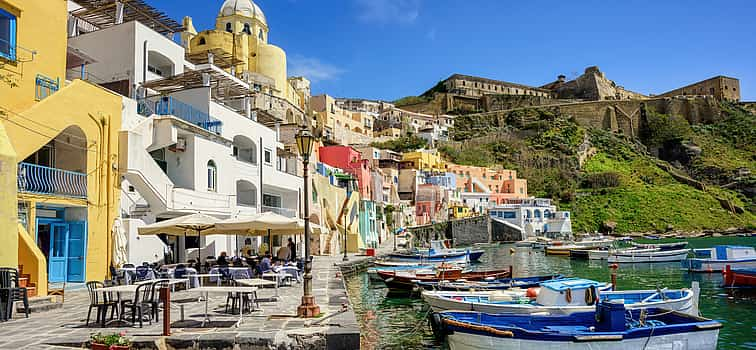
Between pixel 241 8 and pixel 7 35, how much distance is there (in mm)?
47838

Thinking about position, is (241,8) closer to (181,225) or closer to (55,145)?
(55,145)

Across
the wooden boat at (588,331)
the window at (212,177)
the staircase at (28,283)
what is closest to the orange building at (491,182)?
the window at (212,177)

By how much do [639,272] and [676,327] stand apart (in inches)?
1068

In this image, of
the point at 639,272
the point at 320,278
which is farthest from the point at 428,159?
the point at 320,278

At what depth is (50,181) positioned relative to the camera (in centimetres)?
1552

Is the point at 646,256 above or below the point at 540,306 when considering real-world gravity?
below

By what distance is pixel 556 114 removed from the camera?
12444 centimetres

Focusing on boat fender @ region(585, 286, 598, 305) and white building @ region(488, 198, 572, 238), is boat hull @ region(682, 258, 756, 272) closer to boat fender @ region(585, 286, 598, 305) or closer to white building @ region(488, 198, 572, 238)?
boat fender @ region(585, 286, 598, 305)

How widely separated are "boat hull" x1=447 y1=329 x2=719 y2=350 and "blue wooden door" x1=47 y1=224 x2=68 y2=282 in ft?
38.2

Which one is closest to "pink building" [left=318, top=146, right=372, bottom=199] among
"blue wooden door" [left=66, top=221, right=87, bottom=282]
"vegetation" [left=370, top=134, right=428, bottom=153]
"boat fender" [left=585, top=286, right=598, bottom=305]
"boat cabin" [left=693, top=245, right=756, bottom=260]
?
"boat cabin" [left=693, top=245, right=756, bottom=260]

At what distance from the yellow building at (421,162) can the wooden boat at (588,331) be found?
68126 mm

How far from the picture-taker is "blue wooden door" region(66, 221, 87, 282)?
16453mm

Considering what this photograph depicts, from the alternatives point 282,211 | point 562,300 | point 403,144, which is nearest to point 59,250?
point 562,300

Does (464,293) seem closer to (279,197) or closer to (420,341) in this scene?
(420,341)
